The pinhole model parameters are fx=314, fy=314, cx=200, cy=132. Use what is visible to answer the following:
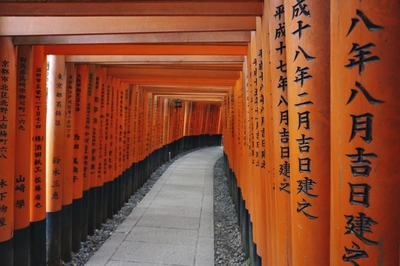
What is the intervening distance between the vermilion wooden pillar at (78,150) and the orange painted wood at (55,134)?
53cm

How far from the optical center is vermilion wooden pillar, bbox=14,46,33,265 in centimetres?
364

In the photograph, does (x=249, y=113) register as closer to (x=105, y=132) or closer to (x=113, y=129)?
(x=105, y=132)

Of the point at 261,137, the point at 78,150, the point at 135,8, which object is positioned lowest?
the point at 78,150

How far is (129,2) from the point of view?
2756 millimetres

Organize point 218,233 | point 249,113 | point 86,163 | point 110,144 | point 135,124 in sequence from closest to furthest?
point 249,113, point 86,163, point 218,233, point 110,144, point 135,124

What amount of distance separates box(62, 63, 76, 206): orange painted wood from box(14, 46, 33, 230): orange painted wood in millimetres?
1030

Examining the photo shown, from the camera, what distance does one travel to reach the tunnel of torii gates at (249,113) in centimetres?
123

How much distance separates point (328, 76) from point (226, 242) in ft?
16.6

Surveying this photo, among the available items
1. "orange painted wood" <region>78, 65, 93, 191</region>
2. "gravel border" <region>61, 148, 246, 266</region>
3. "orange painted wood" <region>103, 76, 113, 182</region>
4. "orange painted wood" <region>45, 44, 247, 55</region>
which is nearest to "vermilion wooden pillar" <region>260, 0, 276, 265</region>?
"orange painted wood" <region>45, 44, 247, 55</region>

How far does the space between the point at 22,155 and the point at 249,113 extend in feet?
9.26

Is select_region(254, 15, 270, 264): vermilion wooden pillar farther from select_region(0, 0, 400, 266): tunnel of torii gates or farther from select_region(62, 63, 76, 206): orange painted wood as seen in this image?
select_region(62, 63, 76, 206): orange painted wood

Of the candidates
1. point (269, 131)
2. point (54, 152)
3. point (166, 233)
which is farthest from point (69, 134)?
point (269, 131)

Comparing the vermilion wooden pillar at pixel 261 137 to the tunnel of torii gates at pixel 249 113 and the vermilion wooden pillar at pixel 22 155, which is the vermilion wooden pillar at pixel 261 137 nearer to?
the tunnel of torii gates at pixel 249 113

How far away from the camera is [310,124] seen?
1.60 m
